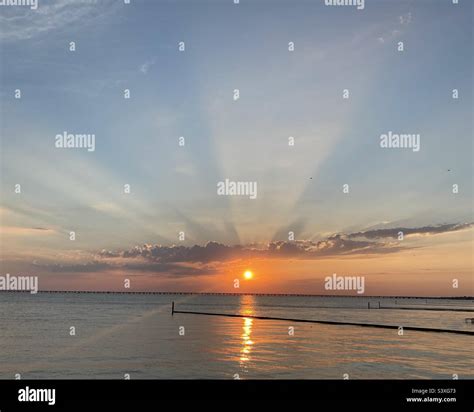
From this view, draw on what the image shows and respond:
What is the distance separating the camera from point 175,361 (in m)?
41.5

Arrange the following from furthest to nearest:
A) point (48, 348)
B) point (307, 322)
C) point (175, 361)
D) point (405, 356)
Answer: point (307, 322) → point (48, 348) → point (405, 356) → point (175, 361)

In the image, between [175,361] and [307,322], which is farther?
[307,322]

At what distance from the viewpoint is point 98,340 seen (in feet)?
195

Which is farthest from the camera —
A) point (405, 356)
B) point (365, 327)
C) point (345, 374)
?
point (365, 327)
